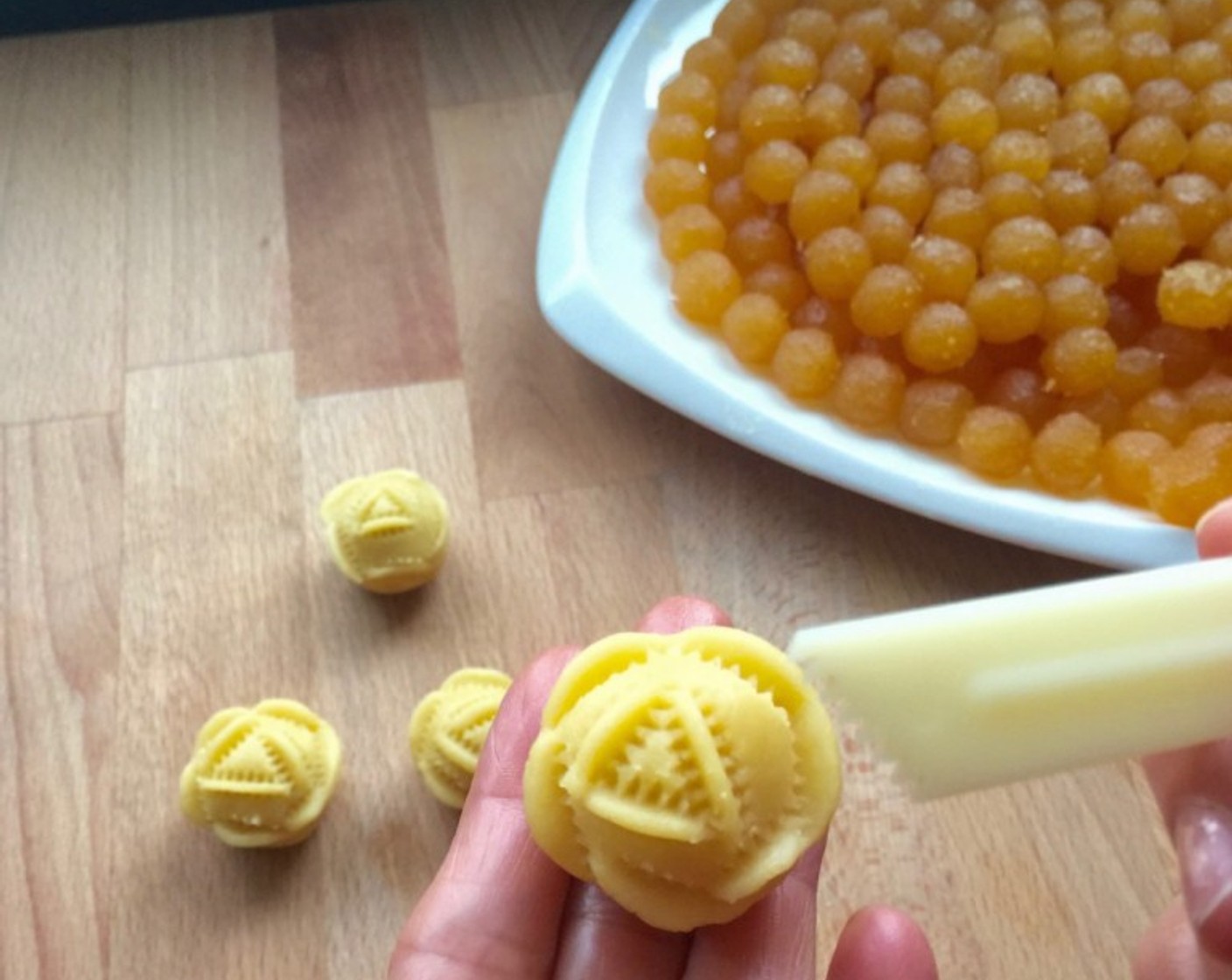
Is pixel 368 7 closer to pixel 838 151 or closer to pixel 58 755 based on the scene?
pixel 838 151

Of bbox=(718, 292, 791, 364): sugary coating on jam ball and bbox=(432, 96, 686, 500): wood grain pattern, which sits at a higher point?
bbox=(718, 292, 791, 364): sugary coating on jam ball

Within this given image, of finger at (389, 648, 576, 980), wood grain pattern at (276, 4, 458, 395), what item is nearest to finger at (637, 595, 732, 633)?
finger at (389, 648, 576, 980)

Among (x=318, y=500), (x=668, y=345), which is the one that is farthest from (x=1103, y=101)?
(x=318, y=500)

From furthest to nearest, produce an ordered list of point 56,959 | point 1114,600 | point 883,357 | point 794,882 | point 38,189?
point 38,189 < point 883,357 < point 56,959 < point 794,882 < point 1114,600

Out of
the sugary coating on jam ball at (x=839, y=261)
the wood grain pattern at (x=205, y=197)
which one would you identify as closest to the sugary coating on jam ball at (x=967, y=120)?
the sugary coating on jam ball at (x=839, y=261)

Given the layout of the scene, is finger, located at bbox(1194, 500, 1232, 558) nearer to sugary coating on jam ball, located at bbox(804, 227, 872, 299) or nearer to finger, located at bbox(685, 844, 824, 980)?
finger, located at bbox(685, 844, 824, 980)

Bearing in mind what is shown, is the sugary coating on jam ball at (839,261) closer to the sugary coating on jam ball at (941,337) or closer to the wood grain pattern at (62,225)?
the sugary coating on jam ball at (941,337)

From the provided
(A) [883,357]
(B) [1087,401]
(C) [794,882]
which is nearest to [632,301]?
(A) [883,357]
